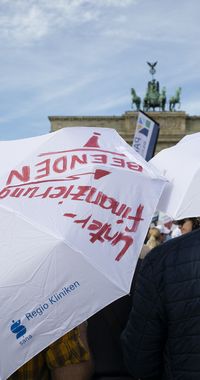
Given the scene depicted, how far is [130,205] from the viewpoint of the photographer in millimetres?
2004

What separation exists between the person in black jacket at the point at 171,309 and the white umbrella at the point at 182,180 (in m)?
0.56

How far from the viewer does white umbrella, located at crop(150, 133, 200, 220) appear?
7.40 feet

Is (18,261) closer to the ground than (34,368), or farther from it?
farther from it

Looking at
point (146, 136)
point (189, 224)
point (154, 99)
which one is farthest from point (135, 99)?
point (189, 224)

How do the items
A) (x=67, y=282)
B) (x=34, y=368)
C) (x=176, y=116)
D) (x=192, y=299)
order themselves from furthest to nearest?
1. (x=176, y=116)
2. (x=34, y=368)
3. (x=67, y=282)
4. (x=192, y=299)

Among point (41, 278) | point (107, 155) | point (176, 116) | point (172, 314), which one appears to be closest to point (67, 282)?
point (41, 278)

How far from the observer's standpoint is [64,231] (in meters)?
1.81

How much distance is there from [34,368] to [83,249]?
524 mm

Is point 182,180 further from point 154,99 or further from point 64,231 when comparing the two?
point 154,99

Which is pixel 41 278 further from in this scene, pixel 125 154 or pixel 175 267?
pixel 125 154

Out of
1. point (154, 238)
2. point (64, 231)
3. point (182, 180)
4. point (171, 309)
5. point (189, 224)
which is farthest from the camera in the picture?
point (154, 238)

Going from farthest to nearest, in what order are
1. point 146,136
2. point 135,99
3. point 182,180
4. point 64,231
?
1. point 135,99
2. point 146,136
3. point 182,180
4. point 64,231

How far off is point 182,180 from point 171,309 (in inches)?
35.4

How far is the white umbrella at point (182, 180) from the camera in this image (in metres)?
2.26
